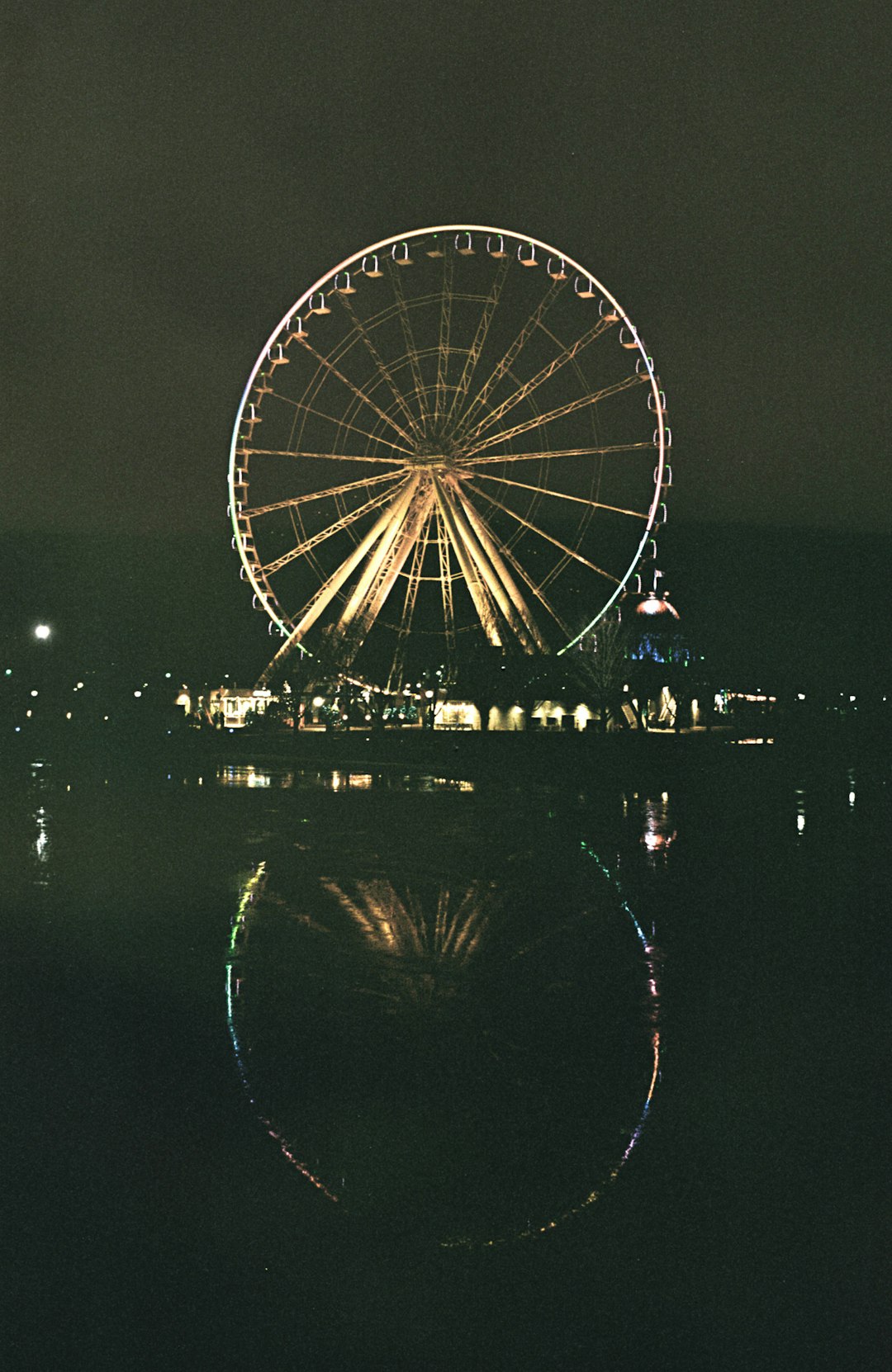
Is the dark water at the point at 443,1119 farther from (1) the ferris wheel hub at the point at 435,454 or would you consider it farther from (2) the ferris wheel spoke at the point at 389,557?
(2) the ferris wheel spoke at the point at 389,557

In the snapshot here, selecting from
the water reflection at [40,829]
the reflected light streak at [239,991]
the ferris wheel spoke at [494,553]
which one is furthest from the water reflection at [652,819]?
the ferris wheel spoke at [494,553]

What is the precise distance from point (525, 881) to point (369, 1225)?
7599 mm

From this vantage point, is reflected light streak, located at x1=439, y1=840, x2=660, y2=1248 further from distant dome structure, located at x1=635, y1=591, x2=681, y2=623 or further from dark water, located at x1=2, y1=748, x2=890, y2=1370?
distant dome structure, located at x1=635, y1=591, x2=681, y2=623

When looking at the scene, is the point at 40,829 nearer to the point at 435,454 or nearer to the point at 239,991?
the point at 239,991

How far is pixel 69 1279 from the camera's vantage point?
3.79 m

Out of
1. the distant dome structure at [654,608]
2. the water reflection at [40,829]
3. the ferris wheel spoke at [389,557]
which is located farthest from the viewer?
the distant dome structure at [654,608]

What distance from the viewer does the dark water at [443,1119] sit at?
3.60m

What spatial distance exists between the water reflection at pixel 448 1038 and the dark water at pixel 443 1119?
2cm

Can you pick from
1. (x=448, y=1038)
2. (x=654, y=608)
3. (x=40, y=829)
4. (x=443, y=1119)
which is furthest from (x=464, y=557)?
(x=654, y=608)

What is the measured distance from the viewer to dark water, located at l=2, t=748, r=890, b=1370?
360cm

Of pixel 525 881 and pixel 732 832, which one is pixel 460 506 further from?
pixel 525 881

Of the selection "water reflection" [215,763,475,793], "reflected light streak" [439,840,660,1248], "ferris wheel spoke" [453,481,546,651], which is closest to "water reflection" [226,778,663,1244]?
"reflected light streak" [439,840,660,1248]

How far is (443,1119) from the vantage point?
17.0 feet

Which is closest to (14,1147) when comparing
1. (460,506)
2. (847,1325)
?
→ (847,1325)
